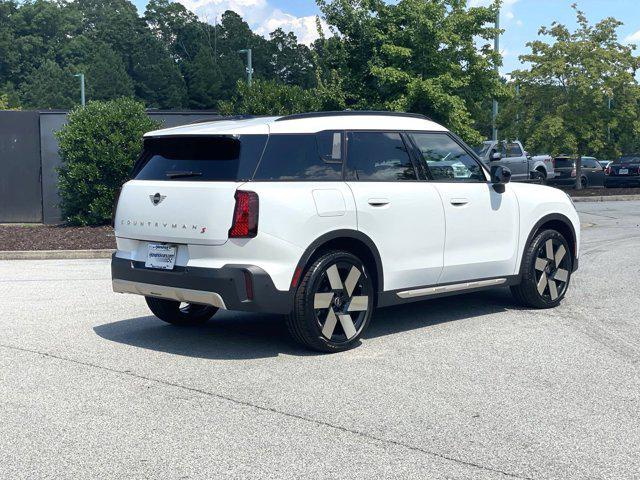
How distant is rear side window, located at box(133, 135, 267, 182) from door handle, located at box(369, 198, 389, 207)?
1.02 meters

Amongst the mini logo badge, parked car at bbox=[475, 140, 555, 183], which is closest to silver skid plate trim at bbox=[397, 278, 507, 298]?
the mini logo badge

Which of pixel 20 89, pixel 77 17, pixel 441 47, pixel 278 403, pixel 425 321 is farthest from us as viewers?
pixel 77 17

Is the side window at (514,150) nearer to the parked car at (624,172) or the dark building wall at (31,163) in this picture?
the parked car at (624,172)

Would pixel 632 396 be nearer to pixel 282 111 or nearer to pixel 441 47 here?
pixel 282 111

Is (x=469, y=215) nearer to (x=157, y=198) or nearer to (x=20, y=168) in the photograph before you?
(x=157, y=198)

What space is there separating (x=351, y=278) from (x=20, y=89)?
126 m

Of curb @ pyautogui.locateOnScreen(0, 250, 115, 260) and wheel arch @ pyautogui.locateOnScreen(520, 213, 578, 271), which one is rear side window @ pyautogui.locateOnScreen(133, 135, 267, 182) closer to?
wheel arch @ pyautogui.locateOnScreen(520, 213, 578, 271)

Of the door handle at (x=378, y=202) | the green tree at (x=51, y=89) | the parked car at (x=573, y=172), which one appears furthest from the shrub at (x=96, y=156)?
the green tree at (x=51, y=89)

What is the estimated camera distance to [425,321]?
8.04 m

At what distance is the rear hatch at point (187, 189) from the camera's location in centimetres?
636

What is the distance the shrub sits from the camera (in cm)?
1681

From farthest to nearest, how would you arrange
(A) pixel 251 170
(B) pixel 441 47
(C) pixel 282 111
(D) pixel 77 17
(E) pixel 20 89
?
(D) pixel 77 17 → (E) pixel 20 89 → (B) pixel 441 47 → (C) pixel 282 111 → (A) pixel 251 170

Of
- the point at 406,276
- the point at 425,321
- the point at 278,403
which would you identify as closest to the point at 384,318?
the point at 425,321

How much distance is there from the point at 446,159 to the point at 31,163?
14.7 meters
